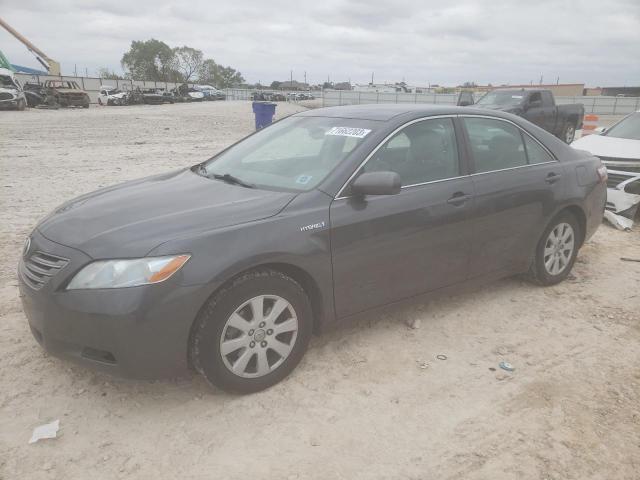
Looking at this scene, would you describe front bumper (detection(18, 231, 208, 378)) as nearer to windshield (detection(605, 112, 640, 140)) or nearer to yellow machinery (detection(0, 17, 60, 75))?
windshield (detection(605, 112, 640, 140))

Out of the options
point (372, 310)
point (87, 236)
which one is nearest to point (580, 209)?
point (372, 310)

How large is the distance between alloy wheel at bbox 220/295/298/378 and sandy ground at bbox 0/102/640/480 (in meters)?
0.20

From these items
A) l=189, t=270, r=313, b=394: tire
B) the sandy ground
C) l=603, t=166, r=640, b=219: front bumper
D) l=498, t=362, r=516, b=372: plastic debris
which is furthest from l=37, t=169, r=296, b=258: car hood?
l=603, t=166, r=640, b=219: front bumper

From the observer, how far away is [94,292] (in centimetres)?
266

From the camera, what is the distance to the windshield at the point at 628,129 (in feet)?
26.6

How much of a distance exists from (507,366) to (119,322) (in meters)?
2.44

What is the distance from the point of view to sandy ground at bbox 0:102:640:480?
2580 mm

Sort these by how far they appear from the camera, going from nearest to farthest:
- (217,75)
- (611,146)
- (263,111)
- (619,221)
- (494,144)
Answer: (494,144)
(619,221)
(611,146)
(263,111)
(217,75)

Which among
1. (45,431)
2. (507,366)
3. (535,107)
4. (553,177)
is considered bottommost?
(507,366)

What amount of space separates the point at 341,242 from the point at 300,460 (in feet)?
4.20

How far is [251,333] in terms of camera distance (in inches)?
118

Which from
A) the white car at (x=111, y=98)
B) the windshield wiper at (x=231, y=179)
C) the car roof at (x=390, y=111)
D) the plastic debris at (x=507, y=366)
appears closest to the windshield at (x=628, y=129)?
the car roof at (x=390, y=111)

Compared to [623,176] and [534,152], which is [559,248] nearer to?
[534,152]

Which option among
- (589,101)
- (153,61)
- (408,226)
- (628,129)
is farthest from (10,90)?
(153,61)
